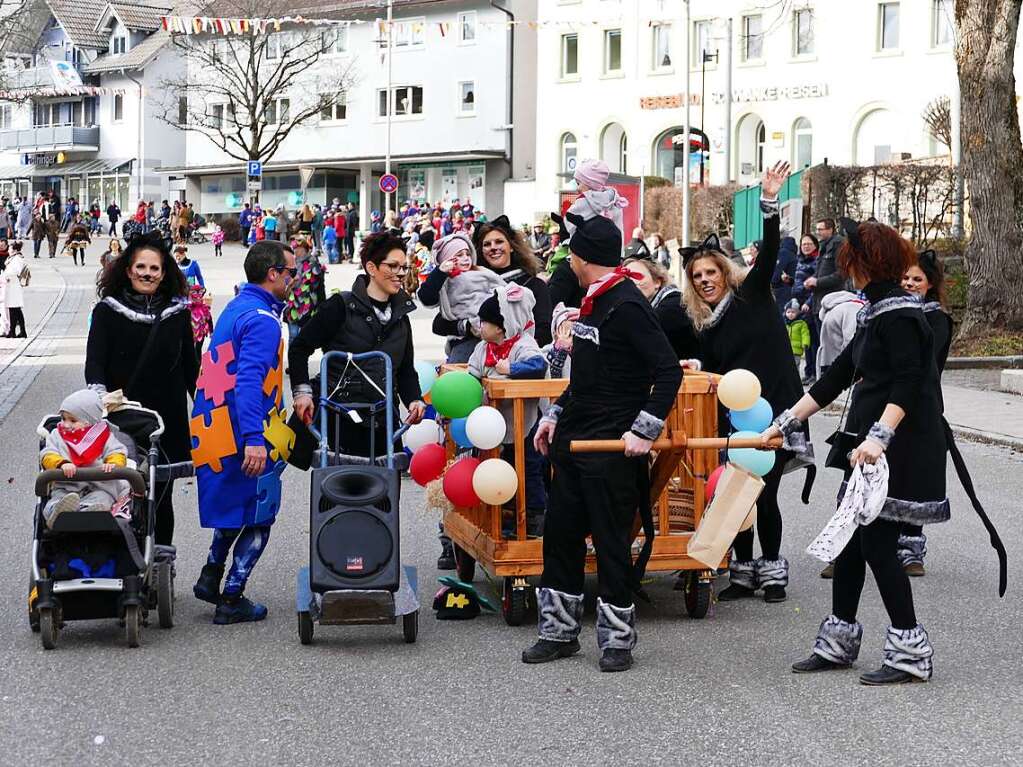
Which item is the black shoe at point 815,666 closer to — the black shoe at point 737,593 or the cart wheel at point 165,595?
the black shoe at point 737,593

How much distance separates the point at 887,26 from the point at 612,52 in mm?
11184

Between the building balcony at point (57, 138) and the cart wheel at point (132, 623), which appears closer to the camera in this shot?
the cart wheel at point (132, 623)

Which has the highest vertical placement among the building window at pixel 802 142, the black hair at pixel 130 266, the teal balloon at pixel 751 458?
the building window at pixel 802 142

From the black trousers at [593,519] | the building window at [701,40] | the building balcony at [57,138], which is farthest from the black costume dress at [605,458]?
the building balcony at [57,138]

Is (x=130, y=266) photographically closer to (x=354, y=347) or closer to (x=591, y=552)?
(x=354, y=347)

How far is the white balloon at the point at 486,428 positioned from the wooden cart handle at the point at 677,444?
92 cm

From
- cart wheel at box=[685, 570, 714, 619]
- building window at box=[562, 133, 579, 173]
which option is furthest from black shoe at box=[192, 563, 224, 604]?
building window at box=[562, 133, 579, 173]

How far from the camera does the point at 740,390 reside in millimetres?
7238

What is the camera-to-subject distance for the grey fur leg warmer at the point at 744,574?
8211mm

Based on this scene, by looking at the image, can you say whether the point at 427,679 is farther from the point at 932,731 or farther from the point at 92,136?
the point at 92,136

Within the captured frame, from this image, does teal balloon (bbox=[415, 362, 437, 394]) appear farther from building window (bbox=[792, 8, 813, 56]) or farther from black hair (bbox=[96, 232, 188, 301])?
building window (bbox=[792, 8, 813, 56])

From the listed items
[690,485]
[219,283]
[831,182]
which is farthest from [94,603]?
[219,283]

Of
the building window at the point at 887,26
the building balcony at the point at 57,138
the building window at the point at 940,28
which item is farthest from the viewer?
the building balcony at the point at 57,138

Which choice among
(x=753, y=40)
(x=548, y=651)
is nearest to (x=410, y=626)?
(x=548, y=651)
